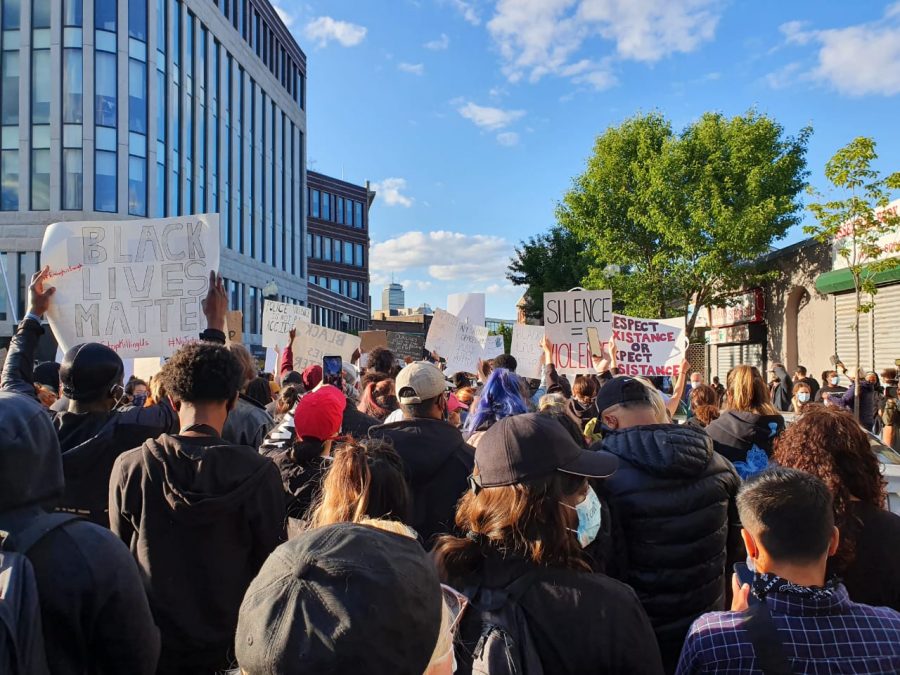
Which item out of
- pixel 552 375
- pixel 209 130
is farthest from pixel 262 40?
pixel 552 375

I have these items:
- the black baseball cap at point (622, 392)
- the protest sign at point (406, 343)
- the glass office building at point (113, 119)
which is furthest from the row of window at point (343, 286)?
the black baseball cap at point (622, 392)

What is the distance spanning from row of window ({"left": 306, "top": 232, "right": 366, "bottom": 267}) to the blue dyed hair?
55243 mm

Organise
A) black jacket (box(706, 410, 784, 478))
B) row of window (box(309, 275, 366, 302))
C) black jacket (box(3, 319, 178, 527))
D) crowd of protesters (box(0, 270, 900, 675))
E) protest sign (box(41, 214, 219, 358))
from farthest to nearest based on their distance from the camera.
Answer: row of window (box(309, 275, 366, 302)) → protest sign (box(41, 214, 219, 358)) → black jacket (box(706, 410, 784, 478)) → black jacket (box(3, 319, 178, 527)) → crowd of protesters (box(0, 270, 900, 675))

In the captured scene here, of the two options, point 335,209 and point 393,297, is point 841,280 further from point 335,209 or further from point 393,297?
point 393,297

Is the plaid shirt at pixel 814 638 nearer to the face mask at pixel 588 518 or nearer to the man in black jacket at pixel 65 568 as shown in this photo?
the face mask at pixel 588 518

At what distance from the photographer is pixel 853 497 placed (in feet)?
8.52

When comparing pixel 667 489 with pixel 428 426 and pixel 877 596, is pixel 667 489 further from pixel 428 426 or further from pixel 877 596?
pixel 428 426

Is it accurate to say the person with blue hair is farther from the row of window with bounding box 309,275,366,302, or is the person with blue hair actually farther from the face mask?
the row of window with bounding box 309,275,366,302

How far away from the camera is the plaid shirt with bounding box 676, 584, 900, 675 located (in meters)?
1.73

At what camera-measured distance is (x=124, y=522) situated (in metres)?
2.69

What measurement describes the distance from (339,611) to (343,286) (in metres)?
61.8

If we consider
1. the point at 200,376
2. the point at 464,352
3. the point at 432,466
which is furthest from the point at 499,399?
the point at 464,352

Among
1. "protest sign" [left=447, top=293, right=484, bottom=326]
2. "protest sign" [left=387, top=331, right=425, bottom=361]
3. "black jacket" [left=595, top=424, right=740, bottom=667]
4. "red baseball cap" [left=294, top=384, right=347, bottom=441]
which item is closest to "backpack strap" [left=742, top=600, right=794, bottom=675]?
"black jacket" [left=595, top=424, right=740, bottom=667]

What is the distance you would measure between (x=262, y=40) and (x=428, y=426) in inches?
1896
